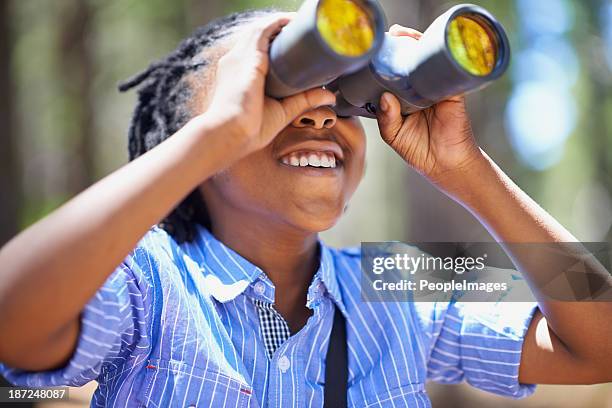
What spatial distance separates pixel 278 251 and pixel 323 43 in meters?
0.85

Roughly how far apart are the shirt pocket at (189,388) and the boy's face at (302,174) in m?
0.47

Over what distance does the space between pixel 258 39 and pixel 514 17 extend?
303 inches

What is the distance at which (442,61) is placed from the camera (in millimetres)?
1556

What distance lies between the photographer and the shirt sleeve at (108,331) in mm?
1500

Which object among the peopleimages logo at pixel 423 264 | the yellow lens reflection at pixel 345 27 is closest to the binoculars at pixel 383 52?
the yellow lens reflection at pixel 345 27

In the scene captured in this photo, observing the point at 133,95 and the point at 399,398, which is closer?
the point at 399,398

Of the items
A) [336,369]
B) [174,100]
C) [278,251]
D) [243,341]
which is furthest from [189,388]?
[174,100]

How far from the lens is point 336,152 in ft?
6.54

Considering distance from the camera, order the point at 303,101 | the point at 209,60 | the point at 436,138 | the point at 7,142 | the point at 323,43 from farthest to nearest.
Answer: the point at 7,142 → the point at 209,60 → the point at 436,138 → the point at 303,101 → the point at 323,43

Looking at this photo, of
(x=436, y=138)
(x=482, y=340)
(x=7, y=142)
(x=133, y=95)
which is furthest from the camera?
(x=133, y=95)

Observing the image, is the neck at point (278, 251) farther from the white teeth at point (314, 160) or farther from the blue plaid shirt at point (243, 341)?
the white teeth at point (314, 160)

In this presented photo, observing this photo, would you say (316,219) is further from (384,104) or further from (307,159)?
(384,104)

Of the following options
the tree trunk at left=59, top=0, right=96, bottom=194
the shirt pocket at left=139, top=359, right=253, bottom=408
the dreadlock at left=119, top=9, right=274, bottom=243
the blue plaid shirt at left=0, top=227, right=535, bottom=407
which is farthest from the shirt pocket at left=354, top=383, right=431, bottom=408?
the tree trunk at left=59, top=0, right=96, bottom=194

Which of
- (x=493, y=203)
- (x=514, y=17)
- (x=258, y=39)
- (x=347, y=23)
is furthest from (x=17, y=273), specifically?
(x=514, y=17)
